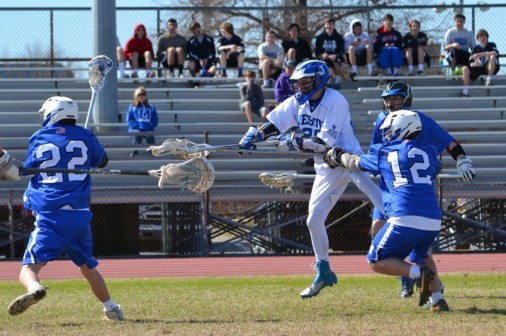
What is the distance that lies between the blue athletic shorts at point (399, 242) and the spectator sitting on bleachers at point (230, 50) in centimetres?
1241

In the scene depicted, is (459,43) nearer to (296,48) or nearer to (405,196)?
(296,48)

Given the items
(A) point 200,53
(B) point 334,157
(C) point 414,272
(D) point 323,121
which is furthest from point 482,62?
(C) point 414,272

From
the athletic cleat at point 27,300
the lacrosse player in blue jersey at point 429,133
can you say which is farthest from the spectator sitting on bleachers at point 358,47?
the athletic cleat at point 27,300

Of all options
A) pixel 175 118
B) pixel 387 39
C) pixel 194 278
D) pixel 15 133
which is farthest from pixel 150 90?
pixel 194 278

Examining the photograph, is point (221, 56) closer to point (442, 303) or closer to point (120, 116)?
point (120, 116)

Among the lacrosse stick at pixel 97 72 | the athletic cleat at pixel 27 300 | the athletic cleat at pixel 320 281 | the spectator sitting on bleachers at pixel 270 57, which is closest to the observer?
the athletic cleat at pixel 27 300

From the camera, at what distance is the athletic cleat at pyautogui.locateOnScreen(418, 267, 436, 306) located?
870 centimetres

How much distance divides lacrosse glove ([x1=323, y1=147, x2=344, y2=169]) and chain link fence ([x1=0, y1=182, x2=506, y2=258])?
7.51 metres

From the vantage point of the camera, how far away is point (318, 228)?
10.2 metres

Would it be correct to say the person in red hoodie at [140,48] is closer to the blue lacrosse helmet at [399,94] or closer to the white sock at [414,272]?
the blue lacrosse helmet at [399,94]

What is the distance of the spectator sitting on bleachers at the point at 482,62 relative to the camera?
2089cm

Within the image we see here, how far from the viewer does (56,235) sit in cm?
884

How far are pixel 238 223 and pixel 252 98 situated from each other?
3.19m

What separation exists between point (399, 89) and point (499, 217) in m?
9.02
